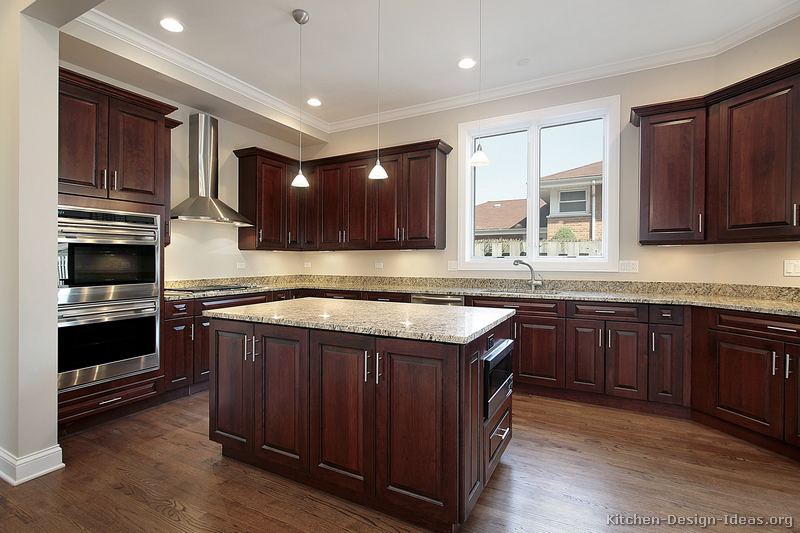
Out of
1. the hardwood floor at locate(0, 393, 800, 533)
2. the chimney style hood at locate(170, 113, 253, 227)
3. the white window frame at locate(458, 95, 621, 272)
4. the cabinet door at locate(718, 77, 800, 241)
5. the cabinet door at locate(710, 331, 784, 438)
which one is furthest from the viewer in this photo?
the chimney style hood at locate(170, 113, 253, 227)

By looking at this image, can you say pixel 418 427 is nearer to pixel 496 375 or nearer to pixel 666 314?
pixel 496 375

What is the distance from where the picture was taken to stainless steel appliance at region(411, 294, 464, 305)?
415cm

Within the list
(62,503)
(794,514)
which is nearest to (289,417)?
(62,503)

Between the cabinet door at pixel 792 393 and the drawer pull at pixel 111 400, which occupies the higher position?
the cabinet door at pixel 792 393

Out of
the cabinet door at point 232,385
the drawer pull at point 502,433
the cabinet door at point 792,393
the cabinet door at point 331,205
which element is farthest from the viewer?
the cabinet door at point 331,205

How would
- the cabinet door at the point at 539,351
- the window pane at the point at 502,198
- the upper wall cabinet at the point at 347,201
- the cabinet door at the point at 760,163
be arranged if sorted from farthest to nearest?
the upper wall cabinet at the point at 347,201, the window pane at the point at 502,198, the cabinet door at the point at 539,351, the cabinet door at the point at 760,163

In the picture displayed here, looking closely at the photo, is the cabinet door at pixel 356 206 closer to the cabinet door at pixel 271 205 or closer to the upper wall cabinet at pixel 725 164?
the cabinet door at pixel 271 205

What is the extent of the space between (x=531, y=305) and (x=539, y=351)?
0.43 m

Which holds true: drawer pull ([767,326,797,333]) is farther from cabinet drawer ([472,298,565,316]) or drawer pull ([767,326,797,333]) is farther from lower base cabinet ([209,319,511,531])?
lower base cabinet ([209,319,511,531])

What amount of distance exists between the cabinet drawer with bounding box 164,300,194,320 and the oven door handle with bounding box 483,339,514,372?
286cm

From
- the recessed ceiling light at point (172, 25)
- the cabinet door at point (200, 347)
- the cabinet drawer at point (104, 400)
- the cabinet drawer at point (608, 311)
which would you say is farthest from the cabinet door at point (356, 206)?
the cabinet drawer at point (104, 400)

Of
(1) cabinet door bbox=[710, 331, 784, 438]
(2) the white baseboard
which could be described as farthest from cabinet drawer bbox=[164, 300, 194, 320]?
(1) cabinet door bbox=[710, 331, 784, 438]

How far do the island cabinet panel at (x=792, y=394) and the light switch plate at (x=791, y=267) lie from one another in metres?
0.85

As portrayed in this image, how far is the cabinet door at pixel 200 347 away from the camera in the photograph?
12.3 ft
